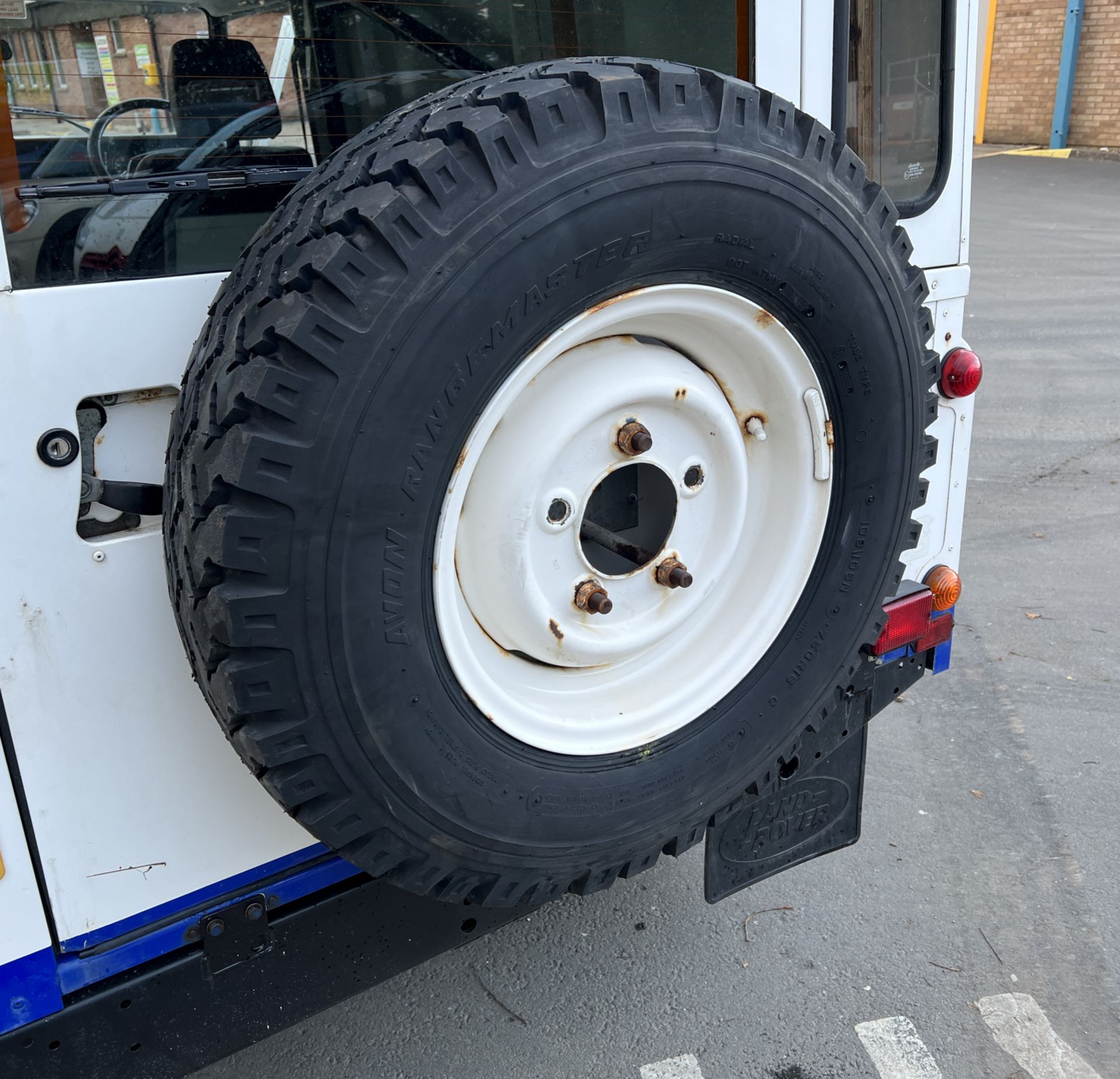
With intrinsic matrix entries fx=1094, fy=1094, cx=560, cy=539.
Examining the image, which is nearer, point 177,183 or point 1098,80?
point 177,183

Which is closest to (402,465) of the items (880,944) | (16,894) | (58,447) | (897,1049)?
(58,447)

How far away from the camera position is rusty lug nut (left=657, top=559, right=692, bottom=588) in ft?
5.96

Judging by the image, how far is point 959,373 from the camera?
2365 mm

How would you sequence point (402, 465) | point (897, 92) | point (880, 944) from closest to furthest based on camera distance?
1. point (402, 465)
2. point (897, 92)
3. point (880, 944)

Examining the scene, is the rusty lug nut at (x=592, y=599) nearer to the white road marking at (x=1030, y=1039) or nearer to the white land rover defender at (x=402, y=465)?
the white land rover defender at (x=402, y=465)

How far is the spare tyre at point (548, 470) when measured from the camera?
133cm

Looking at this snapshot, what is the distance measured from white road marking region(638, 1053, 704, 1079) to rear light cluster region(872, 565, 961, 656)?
3.08 feet

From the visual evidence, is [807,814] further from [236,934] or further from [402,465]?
[402,465]

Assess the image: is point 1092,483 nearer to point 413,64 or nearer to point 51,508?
point 413,64

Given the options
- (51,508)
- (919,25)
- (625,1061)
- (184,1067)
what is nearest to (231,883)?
(184,1067)

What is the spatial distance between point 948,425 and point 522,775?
1366mm

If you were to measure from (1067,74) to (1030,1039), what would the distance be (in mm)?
17287

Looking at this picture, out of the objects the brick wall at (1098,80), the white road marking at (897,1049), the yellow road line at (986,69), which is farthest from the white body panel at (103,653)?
the brick wall at (1098,80)

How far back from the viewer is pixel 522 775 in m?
1.64
